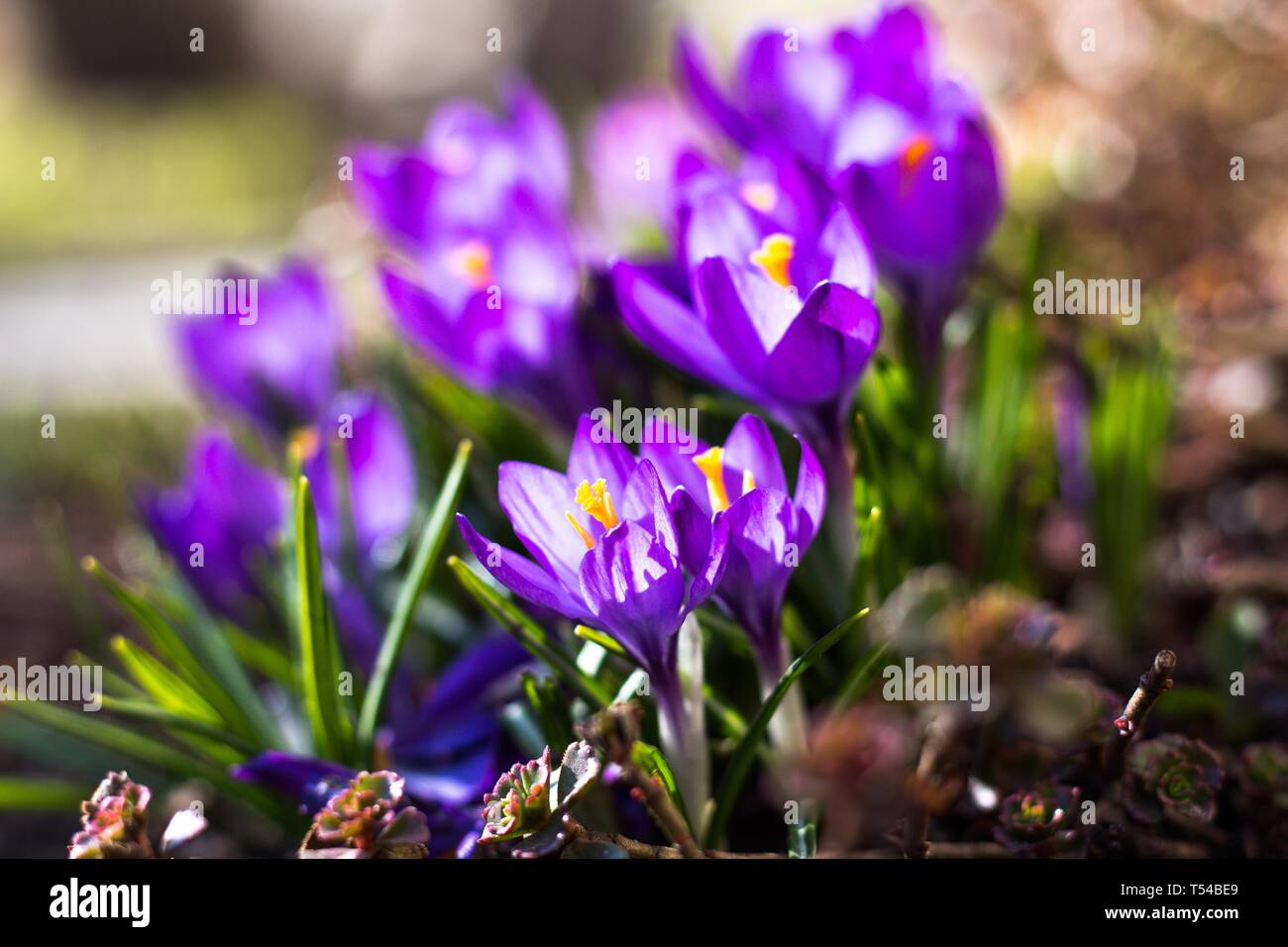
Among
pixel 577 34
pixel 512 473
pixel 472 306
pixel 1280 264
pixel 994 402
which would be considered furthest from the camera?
pixel 577 34

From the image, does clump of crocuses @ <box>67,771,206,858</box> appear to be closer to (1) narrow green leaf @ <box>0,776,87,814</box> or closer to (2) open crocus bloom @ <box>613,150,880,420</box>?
(1) narrow green leaf @ <box>0,776,87,814</box>

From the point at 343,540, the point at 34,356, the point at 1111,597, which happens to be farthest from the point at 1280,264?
the point at 34,356

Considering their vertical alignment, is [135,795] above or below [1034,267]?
below

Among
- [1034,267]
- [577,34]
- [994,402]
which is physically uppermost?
[577,34]

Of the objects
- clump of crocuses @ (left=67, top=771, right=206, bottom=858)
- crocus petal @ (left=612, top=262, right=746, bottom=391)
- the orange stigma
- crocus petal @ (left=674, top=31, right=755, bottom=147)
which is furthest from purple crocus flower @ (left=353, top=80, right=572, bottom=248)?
clump of crocuses @ (left=67, top=771, right=206, bottom=858)

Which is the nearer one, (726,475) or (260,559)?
(726,475)

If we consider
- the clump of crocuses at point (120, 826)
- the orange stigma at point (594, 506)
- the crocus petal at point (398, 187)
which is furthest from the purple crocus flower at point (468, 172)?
the clump of crocuses at point (120, 826)

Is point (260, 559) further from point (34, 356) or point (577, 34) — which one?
point (577, 34)
